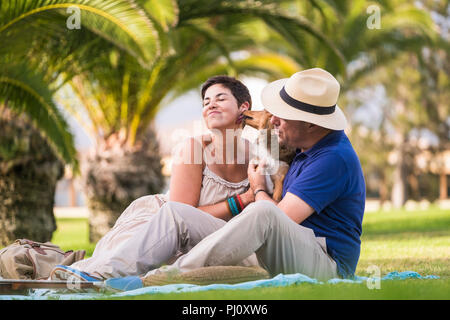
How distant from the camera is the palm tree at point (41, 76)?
741 cm

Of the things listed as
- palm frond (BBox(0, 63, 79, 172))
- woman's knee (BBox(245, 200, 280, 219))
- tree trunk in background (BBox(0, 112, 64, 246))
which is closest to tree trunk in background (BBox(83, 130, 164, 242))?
tree trunk in background (BBox(0, 112, 64, 246))

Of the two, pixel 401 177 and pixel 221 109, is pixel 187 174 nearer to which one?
pixel 221 109

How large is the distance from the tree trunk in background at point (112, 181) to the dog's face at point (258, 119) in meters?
7.44

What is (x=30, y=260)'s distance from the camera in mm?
4223

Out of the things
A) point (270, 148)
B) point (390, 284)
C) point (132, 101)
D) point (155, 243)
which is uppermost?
point (132, 101)

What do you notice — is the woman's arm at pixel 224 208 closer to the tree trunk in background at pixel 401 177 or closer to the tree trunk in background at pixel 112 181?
the tree trunk in background at pixel 112 181

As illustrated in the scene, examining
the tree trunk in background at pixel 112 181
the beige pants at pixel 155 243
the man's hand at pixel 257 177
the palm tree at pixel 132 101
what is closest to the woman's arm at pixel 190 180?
the man's hand at pixel 257 177

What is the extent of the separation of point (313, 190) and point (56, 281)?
162 cm

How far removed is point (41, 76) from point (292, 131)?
188 inches

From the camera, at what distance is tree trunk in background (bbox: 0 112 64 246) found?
9.38 meters

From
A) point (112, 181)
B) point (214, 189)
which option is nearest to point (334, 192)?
point (214, 189)

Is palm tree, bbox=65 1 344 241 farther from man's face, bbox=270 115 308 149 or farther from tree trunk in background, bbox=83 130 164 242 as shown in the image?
man's face, bbox=270 115 308 149

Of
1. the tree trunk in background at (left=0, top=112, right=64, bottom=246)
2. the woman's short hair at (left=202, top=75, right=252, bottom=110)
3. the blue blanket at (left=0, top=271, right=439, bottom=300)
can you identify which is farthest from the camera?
the tree trunk in background at (left=0, top=112, right=64, bottom=246)
